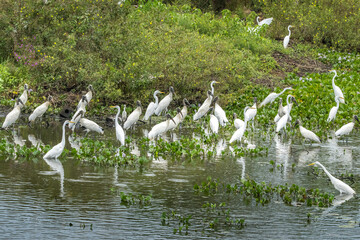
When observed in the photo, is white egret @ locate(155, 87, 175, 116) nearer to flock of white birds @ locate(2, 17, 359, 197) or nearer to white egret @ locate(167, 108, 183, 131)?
flock of white birds @ locate(2, 17, 359, 197)

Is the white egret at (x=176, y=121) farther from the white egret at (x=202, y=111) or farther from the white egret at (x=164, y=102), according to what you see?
the white egret at (x=164, y=102)

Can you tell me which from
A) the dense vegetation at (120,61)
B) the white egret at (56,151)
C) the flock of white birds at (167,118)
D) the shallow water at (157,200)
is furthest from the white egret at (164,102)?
the white egret at (56,151)

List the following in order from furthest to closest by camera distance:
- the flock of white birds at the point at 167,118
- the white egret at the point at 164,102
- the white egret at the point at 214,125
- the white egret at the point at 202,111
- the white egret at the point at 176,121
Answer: the white egret at the point at 164,102 → the white egret at the point at 202,111 → the white egret at the point at 214,125 → the white egret at the point at 176,121 → the flock of white birds at the point at 167,118

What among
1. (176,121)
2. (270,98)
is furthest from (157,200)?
(270,98)

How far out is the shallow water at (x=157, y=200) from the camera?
823 centimetres

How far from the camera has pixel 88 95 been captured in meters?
17.7

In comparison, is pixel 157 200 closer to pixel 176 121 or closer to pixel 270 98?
pixel 176 121

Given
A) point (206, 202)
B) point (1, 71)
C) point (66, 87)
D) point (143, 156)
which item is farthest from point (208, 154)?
point (1, 71)

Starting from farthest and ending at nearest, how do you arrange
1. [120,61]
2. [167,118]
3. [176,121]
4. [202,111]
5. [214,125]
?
[120,61], [202,111], [176,121], [214,125], [167,118]

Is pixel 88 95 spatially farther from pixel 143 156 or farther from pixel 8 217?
pixel 8 217

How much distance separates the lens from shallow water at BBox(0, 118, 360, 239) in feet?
27.0

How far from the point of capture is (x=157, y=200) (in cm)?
960

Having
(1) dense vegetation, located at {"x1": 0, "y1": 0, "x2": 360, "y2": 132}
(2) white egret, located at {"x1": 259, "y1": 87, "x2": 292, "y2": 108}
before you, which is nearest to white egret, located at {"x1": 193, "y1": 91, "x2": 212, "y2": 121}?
(1) dense vegetation, located at {"x1": 0, "y1": 0, "x2": 360, "y2": 132}

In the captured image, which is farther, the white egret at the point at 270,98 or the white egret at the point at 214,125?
the white egret at the point at 270,98
